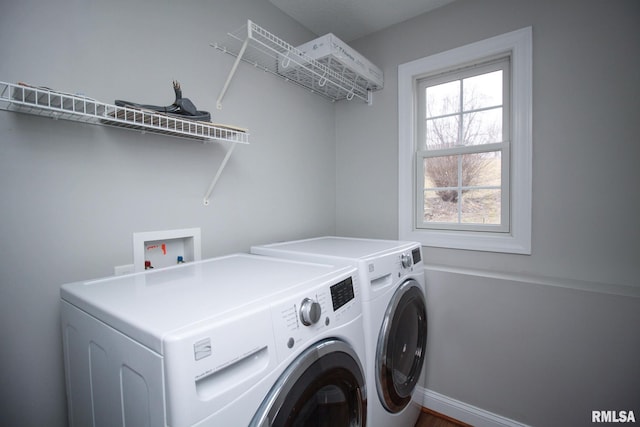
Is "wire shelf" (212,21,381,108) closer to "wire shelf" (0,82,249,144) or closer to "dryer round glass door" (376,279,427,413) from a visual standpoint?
"wire shelf" (0,82,249,144)

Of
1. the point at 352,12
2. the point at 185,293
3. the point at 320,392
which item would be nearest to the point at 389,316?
the point at 320,392

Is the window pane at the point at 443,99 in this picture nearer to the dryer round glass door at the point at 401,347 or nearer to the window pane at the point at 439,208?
the window pane at the point at 439,208

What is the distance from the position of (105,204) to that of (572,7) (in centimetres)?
245

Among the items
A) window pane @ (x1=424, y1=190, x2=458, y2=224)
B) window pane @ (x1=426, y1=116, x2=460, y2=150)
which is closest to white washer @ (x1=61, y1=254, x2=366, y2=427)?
window pane @ (x1=424, y1=190, x2=458, y2=224)

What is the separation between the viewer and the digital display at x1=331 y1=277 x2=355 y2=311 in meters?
0.99

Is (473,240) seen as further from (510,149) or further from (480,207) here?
(510,149)

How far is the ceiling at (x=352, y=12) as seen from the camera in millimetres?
1901

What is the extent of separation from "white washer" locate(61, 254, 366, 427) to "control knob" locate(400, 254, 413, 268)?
0.47 metres

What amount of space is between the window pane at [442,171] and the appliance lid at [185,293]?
1287 millimetres

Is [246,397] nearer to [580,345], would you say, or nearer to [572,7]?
[580,345]

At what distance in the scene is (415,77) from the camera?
6.97 ft

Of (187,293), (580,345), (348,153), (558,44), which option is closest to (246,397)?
(187,293)

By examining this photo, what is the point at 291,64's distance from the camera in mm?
1763

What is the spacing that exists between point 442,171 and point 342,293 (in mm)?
1446
